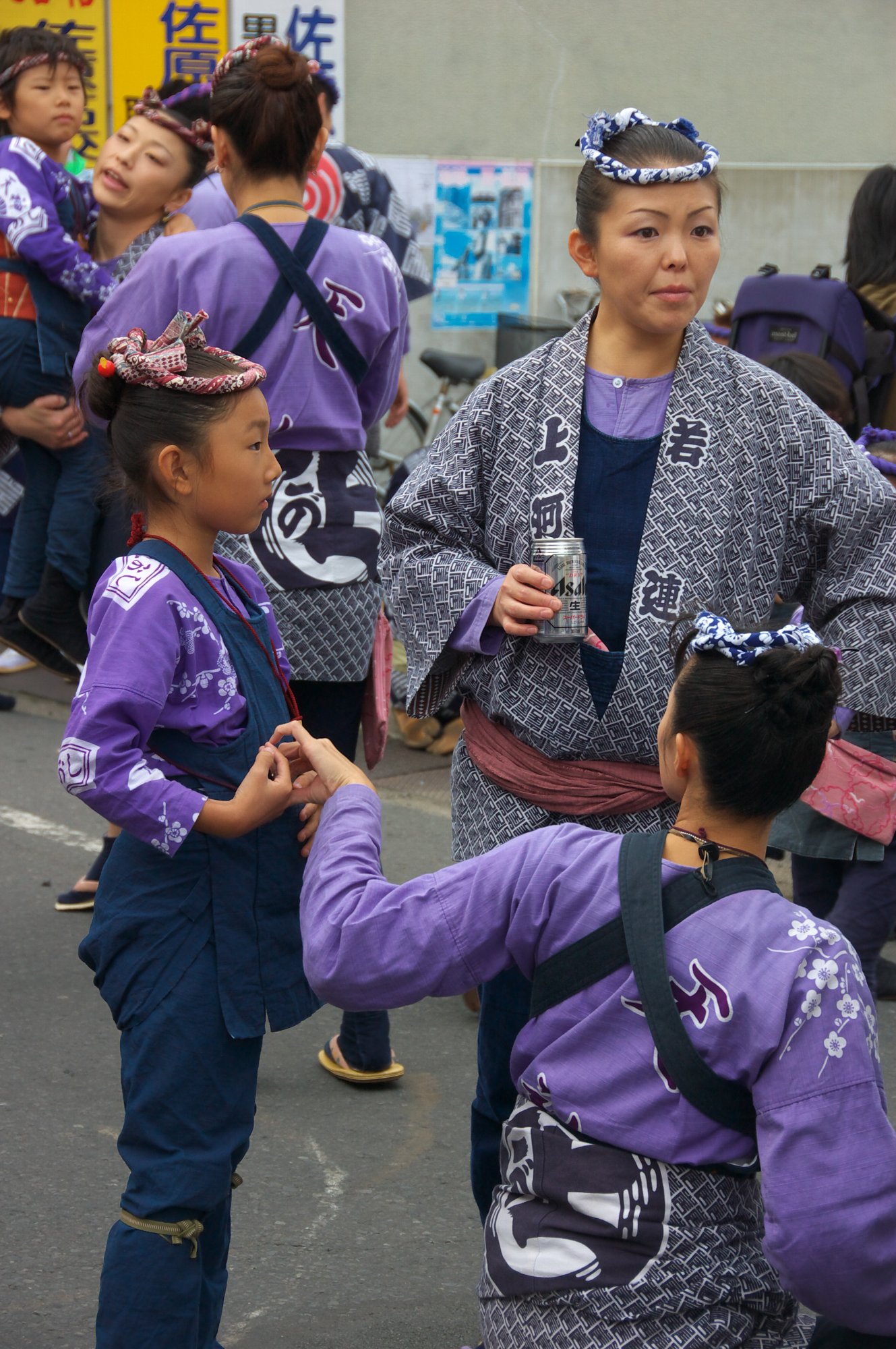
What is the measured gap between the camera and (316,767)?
80.7 inches

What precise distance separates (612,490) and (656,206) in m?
0.42

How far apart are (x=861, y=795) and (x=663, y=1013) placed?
2.17 meters

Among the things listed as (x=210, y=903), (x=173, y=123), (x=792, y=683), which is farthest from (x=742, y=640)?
(x=173, y=123)

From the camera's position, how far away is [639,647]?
2.36 meters

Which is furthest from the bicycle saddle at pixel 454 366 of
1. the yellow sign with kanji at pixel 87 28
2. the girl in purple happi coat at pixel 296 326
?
the girl in purple happi coat at pixel 296 326

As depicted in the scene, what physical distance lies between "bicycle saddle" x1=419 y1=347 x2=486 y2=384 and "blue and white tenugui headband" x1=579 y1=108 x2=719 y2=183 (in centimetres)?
687

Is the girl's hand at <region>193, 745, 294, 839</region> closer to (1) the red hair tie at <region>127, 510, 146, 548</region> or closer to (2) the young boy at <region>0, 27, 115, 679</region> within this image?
(1) the red hair tie at <region>127, 510, 146, 548</region>

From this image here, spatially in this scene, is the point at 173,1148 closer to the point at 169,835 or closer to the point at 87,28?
the point at 169,835

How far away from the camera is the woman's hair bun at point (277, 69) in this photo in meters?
3.03

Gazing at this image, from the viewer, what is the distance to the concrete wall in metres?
9.43

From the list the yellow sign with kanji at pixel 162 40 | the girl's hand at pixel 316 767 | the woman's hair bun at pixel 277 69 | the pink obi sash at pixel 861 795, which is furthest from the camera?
the yellow sign with kanji at pixel 162 40

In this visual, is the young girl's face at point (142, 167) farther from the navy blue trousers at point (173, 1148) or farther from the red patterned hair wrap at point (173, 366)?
the navy blue trousers at point (173, 1148)

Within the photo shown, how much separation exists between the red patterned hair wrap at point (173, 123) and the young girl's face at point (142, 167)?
0.5 inches

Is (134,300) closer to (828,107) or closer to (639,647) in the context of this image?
(639,647)
